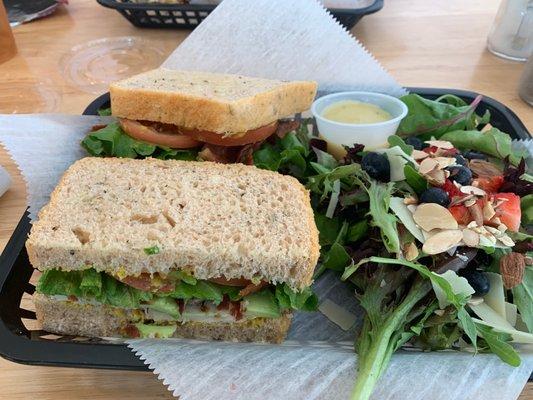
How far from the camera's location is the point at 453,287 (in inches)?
43.4

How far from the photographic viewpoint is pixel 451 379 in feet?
3.25

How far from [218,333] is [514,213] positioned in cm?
82

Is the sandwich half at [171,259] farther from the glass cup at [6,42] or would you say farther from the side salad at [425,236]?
the glass cup at [6,42]

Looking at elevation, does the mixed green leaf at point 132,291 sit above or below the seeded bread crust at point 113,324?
above

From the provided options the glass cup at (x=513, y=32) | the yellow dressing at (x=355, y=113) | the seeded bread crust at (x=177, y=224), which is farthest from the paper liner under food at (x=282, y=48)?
the glass cup at (x=513, y=32)

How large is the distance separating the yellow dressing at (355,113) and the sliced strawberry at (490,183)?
1.33ft

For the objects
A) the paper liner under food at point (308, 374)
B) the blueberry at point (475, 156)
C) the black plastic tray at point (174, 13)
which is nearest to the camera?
the paper liner under food at point (308, 374)

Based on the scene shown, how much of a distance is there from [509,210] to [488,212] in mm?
80

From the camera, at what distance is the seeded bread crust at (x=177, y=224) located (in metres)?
1.07

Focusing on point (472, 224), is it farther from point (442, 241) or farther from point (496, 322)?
point (496, 322)

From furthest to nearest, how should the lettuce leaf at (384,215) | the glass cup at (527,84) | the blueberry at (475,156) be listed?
the glass cup at (527,84) → the blueberry at (475,156) → the lettuce leaf at (384,215)

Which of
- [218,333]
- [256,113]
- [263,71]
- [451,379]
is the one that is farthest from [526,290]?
[263,71]

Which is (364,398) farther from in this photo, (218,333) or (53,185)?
(53,185)

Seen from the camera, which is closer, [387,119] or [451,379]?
[451,379]
